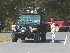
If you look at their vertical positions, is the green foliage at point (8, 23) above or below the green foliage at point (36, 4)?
below

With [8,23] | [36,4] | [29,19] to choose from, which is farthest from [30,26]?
[36,4]

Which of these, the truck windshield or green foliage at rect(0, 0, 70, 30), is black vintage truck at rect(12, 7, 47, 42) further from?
green foliage at rect(0, 0, 70, 30)

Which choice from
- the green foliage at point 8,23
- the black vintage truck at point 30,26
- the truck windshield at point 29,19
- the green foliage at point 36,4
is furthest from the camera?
the green foliage at point 36,4

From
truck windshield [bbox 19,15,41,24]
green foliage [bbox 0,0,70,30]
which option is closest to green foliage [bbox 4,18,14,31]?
green foliage [bbox 0,0,70,30]

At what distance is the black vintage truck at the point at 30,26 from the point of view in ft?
90.5

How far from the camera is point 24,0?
172 ft

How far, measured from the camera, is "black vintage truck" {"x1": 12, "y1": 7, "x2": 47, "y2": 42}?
90.5 feet

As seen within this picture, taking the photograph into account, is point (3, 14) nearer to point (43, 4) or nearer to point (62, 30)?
point (43, 4)

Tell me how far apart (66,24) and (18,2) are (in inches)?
376

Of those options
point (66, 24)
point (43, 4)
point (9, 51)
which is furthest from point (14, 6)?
point (9, 51)

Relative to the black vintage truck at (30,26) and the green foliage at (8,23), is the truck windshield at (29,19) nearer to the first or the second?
the black vintage truck at (30,26)

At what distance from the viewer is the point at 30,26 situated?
27609 millimetres

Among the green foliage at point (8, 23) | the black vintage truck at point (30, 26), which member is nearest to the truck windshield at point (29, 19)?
the black vintage truck at point (30, 26)

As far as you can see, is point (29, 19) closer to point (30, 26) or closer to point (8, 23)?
point (30, 26)
